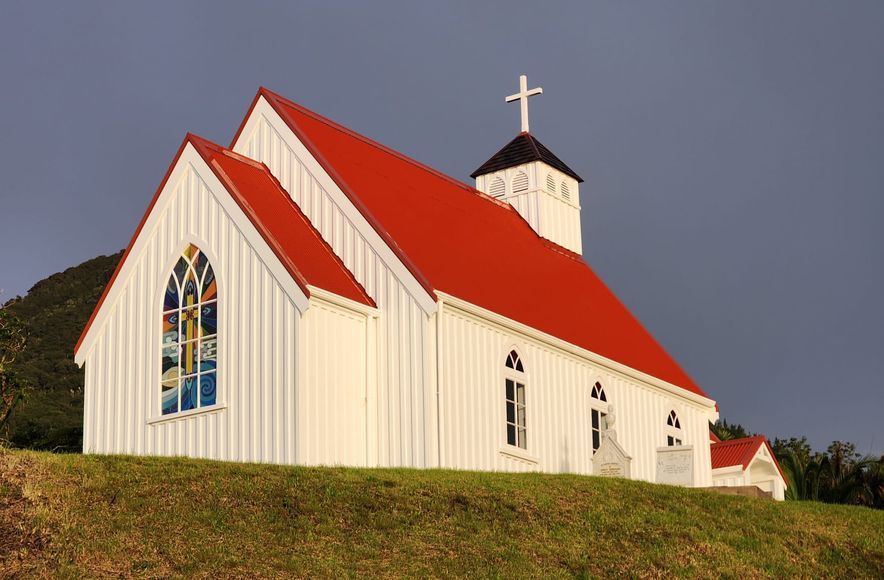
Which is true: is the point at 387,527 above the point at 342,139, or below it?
below

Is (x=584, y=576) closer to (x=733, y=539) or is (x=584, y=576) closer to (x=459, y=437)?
(x=733, y=539)

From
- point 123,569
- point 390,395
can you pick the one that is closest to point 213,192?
point 390,395

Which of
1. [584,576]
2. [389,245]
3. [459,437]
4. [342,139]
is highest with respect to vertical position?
[342,139]

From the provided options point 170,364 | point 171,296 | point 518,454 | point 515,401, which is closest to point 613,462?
point 518,454

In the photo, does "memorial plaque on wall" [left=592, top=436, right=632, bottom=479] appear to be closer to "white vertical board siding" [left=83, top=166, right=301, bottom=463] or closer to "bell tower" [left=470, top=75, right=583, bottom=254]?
"white vertical board siding" [left=83, top=166, right=301, bottom=463]

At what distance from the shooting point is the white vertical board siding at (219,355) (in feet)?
84.1

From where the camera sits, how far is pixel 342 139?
106ft

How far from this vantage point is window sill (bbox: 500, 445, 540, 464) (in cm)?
2847

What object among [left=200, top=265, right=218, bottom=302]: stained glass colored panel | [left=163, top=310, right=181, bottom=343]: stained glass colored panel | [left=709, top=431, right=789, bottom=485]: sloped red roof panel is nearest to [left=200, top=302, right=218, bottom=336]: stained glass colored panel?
[left=200, top=265, right=218, bottom=302]: stained glass colored panel

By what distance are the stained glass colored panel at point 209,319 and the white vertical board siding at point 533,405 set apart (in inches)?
173

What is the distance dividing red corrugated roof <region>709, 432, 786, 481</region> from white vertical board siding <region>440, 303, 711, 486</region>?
3996 millimetres

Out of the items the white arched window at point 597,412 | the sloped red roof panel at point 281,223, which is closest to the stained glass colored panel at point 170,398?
the sloped red roof panel at point 281,223

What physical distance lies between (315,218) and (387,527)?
10826 millimetres

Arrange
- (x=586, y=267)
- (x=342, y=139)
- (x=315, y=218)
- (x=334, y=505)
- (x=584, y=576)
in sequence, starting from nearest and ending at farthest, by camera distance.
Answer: (x=584, y=576)
(x=334, y=505)
(x=315, y=218)
(x=342, y=139)
(x=586, y=267)
